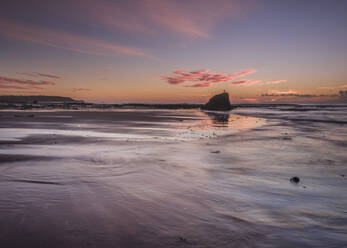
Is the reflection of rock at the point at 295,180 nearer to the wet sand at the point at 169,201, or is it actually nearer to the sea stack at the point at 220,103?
the wet sand at the point at 169,201

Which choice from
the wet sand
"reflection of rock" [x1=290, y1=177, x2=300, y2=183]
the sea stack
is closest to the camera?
the wet sand

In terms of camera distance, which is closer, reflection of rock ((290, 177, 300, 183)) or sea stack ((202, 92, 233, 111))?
reflection of rock ((290, 177, 300, 183))

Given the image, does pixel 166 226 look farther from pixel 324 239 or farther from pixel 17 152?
pixel 17 152

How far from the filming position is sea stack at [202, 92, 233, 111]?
74312 millimetres

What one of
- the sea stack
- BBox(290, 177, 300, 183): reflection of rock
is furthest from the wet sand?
the sea stack

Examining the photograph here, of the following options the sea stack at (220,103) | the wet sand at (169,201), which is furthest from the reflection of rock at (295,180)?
the sea stack at (220,103)

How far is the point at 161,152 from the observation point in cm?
1020

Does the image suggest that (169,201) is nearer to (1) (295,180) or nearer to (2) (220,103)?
(1) (295,180)

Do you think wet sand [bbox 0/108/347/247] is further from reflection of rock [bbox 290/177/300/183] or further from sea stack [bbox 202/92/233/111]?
sea stack [bbox 202/92/233/111]

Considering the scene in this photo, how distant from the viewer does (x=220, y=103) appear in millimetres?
74562

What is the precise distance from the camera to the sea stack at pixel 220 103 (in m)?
74.3

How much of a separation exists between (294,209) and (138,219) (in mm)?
3120

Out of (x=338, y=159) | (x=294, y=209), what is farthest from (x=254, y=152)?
(x=294, y=209)

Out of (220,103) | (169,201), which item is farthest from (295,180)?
(220,103)
